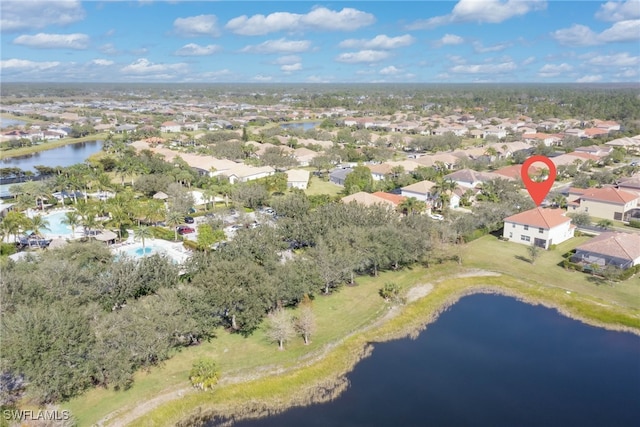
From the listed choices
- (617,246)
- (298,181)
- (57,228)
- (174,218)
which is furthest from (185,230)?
(617,246)

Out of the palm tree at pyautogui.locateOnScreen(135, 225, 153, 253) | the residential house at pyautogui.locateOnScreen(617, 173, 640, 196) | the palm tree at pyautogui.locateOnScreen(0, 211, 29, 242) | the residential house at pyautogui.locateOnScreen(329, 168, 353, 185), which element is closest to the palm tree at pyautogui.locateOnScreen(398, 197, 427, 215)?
the residential house at pyautogui.locateOnScreen(329, 168, 353, 185)

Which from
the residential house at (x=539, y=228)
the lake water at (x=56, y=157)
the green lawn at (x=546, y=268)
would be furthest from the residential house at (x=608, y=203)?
the lake water at (x=56, y=157)

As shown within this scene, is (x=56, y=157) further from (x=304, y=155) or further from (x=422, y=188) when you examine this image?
(x=422, y=188)

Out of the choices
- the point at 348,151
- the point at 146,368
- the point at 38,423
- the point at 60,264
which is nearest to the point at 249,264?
the point at 146,368

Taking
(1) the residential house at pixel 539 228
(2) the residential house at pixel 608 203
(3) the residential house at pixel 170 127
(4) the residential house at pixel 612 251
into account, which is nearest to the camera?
(4) the residential house at pixel 612 251

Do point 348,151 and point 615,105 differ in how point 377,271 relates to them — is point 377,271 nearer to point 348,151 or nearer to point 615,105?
point 348,151

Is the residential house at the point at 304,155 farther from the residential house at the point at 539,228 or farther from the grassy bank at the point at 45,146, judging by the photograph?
the grassy bank at the point at 45,146
